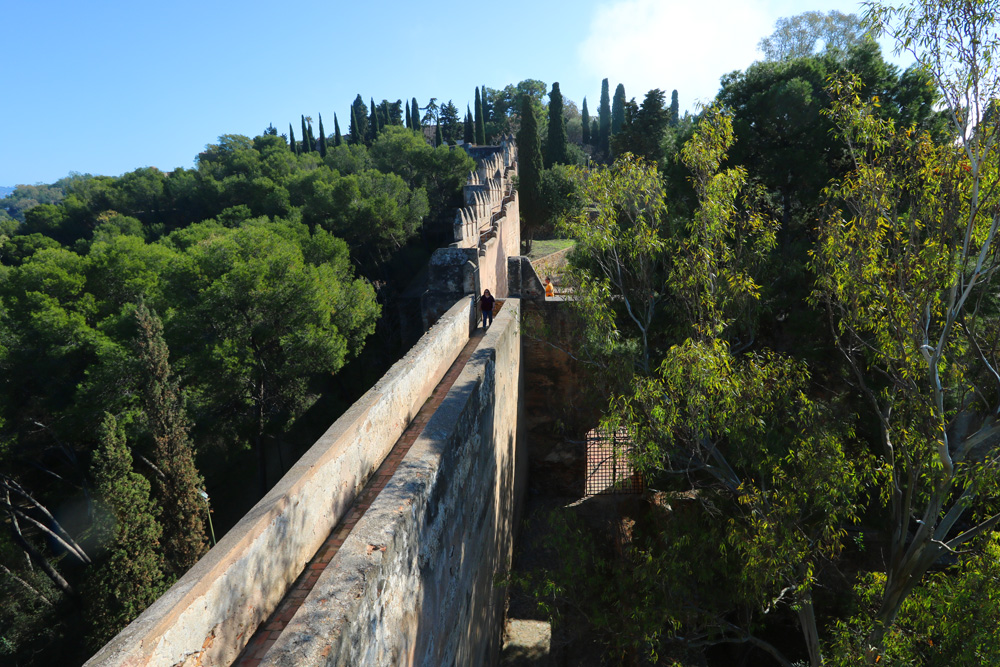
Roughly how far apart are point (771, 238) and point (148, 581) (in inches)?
550

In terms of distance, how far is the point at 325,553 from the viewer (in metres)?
4.38

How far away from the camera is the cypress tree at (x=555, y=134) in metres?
36.2

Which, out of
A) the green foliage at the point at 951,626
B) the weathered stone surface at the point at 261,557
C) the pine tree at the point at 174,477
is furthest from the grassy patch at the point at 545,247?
the green foliage at the point at 951,626

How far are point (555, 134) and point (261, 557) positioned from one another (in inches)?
1409

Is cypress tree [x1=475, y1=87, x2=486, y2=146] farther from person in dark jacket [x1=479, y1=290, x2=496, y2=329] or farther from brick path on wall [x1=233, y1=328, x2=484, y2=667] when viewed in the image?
brick path on wall [x1=233, y1=328, x2=484, y2=667]

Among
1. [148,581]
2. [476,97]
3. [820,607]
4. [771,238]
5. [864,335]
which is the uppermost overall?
[476,97]

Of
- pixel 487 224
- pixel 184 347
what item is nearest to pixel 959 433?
pixel 487 224

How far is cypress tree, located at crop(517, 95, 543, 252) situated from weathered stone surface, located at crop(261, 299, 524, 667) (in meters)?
22.0

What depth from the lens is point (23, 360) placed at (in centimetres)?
1702

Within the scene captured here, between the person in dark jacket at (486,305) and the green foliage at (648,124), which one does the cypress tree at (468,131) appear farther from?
the person in dark jacket at (486,305)

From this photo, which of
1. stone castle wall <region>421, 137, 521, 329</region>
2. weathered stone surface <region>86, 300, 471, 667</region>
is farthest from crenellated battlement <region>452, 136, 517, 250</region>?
weathered stone surface <region>86, 300, 471, 667</region>

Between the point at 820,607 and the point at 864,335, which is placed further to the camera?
the point at 820,607

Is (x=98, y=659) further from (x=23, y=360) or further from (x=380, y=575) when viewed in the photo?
(x=23, y=360)

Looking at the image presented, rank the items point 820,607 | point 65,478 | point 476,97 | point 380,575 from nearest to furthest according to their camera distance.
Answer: point 380,575 → point 820,607 → point 65,478 → point 476,97
